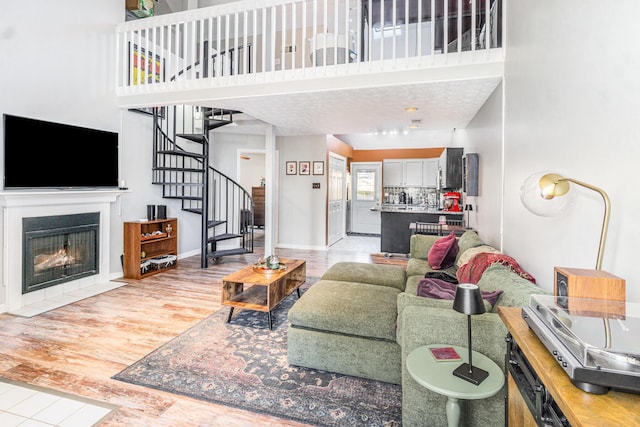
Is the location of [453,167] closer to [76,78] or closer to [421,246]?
[421,246]

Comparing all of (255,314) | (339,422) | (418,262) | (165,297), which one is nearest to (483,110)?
(418,262)

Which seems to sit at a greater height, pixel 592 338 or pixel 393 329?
pixel 592 338

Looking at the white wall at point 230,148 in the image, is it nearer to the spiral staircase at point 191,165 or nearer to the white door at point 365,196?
the spiral staircase at point 191,165

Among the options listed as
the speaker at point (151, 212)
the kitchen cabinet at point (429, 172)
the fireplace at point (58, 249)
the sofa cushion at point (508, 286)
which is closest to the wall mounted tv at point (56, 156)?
the fireplace at point (58, 249)

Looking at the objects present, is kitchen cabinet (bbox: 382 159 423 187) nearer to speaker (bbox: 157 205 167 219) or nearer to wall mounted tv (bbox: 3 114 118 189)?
speaker (bbox: 157 205 167 219)

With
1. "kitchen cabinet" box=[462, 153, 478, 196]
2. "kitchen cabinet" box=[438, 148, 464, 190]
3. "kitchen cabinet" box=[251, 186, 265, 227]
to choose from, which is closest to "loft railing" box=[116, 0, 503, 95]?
"kitchen cabinet" box=[462, 153, 478, 196]

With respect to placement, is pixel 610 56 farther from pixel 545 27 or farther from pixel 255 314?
pixel 255 314

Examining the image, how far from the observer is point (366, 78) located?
3568mm

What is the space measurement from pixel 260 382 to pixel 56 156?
3531mm

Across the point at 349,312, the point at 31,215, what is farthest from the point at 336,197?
the point at 349,312

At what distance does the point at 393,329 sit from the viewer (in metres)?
2.15

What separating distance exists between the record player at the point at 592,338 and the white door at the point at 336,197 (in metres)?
6.30

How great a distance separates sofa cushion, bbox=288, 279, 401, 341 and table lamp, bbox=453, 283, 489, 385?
733mm

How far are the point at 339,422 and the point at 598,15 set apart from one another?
2409 millimetres
